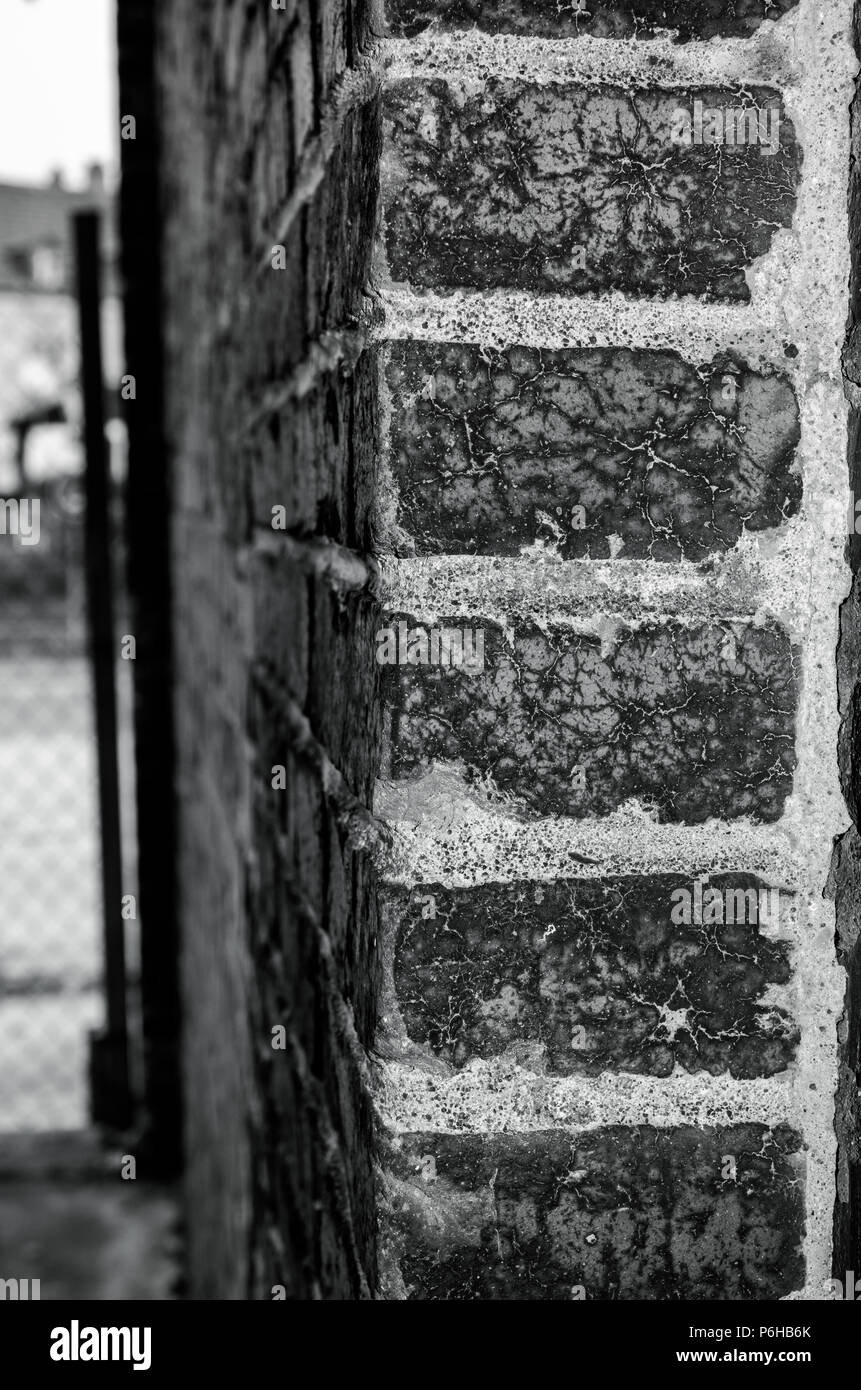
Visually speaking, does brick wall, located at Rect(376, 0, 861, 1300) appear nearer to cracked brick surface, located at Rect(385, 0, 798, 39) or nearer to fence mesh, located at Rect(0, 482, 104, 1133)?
cracked brick surface, located at Rect(385, 0, 798, 39)

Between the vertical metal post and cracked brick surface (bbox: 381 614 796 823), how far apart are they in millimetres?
3176

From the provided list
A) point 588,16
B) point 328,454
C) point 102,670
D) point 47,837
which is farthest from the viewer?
point 47,837

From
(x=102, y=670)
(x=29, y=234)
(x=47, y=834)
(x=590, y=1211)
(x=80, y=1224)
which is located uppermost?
(x=29, y=234)

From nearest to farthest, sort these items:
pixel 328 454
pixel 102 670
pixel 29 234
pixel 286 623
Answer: pixel 328 454 → pixel 286 623 → pixel 102 670 → pixel 29 234

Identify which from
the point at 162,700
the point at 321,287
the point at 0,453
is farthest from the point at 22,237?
the point at 321,287

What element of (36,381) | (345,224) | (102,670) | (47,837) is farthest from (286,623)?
(36,381)

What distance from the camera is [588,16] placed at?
615 millimetres

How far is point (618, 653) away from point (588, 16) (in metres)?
0.32

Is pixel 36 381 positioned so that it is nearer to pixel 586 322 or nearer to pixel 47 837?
pixel 47 837

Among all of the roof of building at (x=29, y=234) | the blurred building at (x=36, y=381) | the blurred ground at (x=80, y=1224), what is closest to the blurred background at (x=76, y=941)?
the blurred ground at (x=80, y=1224)

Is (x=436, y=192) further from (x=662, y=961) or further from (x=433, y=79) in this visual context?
(x=662, y=961)

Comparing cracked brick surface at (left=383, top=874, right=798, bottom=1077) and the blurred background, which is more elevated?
cracked brick surface at (left=383, top=874, right=798, bottom=1077)

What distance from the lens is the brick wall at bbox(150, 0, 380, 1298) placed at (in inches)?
27.6

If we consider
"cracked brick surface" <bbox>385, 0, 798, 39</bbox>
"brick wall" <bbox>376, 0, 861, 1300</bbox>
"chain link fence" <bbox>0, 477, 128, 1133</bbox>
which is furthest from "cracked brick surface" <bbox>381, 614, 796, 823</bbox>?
"chain link fence" <bbox>0, 477, 128, 1133</bbox>
